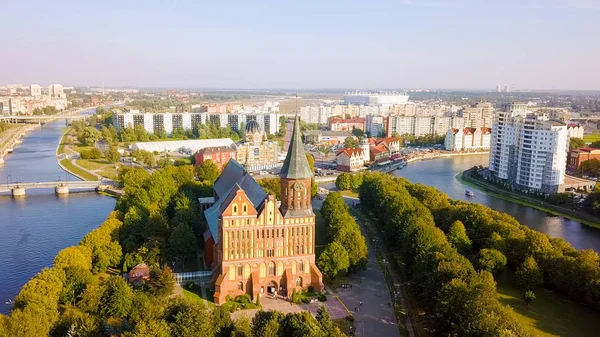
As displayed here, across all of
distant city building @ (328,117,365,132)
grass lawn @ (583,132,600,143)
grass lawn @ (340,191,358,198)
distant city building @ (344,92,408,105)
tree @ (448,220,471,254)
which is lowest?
grass lawn @ (340,191,358,198)

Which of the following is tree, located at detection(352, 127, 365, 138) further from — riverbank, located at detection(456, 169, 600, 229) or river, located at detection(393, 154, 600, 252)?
riverbank, located at detection(456, 169, 600, 229)

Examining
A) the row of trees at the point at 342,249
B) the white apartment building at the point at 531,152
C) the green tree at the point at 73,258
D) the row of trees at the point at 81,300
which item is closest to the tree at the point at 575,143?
the white apartment building at the point at 531,152

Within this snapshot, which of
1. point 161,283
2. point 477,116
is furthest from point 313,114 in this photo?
point 161,283

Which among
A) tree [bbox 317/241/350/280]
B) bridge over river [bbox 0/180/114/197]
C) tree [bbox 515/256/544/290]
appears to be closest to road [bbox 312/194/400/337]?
tree [bbox 317/241/350/280]

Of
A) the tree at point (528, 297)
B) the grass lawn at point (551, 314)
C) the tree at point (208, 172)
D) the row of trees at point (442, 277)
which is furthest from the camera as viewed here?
the tree at point (208, 172)

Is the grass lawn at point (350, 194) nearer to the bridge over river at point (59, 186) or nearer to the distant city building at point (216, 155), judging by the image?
the distant city building at point (216, 155)

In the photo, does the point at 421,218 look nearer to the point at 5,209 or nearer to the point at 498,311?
the point at 498,311

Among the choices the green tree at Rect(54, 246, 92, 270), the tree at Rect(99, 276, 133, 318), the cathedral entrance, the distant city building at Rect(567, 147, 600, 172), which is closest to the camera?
the tree at Rect(99, 276, 133, 318)
